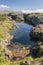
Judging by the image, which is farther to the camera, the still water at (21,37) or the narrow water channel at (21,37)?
the still water at (21,37)

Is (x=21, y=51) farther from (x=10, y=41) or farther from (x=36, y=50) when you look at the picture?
A: (x=10, y=41)

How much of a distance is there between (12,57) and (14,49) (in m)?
10.1

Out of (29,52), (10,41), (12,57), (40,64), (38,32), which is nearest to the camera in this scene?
(40,64)

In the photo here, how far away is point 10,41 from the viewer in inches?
4306

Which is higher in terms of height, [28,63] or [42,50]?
[28,63]

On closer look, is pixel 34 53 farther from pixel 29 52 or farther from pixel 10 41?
pixel 10 41

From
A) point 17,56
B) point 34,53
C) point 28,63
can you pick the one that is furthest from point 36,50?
point 28,63

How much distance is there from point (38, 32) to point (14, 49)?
117 ft

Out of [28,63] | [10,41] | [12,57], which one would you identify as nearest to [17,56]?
[12,57]

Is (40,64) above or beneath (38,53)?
above

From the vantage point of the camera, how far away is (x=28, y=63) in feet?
181

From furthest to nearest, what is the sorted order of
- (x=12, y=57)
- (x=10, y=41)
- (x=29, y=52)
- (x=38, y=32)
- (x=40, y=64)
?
(x=38, y=32)
(x=10, y=41)
(x=29, y=52)
(x=12, y=57)
(x=40, y=64)

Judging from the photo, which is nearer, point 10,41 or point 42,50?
point 42,50

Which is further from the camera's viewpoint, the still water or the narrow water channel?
the still water
